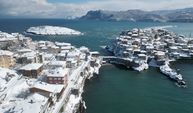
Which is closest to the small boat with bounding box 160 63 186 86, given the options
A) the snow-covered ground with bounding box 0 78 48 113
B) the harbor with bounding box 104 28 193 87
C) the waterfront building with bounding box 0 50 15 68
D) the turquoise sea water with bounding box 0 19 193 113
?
the harbor with bounding box 104 28 193 87

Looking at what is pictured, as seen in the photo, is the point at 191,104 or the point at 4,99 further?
the point at 191,104

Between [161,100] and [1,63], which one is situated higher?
[1,63]

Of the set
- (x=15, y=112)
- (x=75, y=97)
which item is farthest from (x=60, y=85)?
(x=15, y=112)

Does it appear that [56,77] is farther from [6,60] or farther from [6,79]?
[6,60]

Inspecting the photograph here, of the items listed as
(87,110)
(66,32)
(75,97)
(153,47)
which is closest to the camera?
(87,110)

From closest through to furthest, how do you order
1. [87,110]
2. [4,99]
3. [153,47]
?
1. [4,99]
2. [87,110]
3. [153,47]

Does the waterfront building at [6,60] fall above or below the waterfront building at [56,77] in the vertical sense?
above

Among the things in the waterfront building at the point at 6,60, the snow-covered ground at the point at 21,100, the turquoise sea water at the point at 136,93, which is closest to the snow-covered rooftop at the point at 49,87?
the snow-covered ground at the point at 21,100

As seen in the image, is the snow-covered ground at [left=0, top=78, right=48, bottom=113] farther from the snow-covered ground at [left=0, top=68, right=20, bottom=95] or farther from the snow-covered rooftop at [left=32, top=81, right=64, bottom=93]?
the snow-covered rooftop at [left=32, top=81, right=64, bottom=93]

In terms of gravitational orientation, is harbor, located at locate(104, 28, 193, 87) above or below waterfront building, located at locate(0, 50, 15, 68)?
below

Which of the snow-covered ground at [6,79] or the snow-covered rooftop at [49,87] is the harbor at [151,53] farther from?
the snow-covered ground at [6,79]

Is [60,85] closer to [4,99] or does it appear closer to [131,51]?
[4,99]
